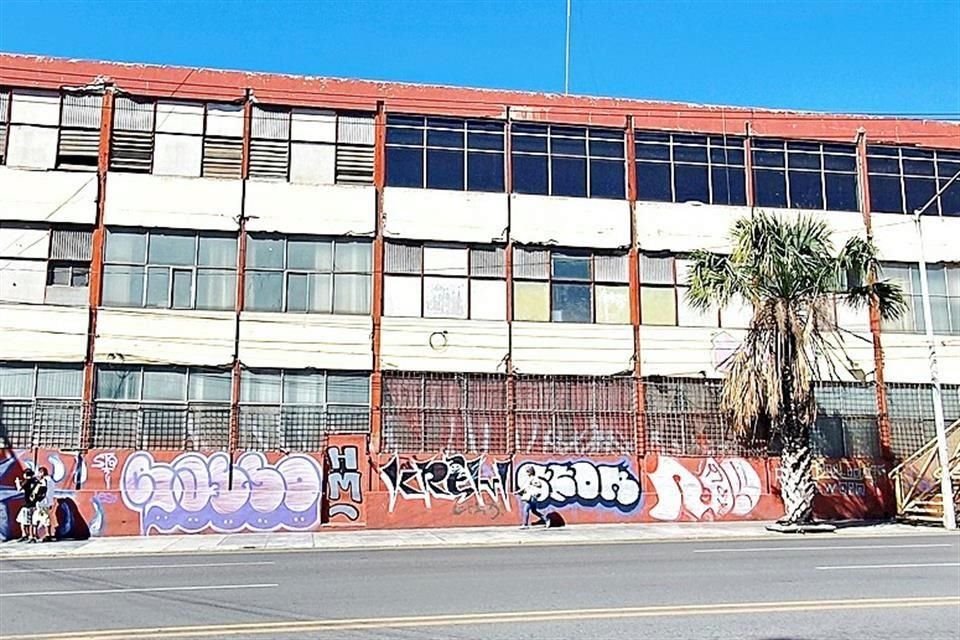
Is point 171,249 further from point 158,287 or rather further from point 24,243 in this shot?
point 24,243

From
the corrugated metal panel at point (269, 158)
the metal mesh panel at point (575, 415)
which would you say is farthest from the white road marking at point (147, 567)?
the corrugated metal panel at point (269, 158)

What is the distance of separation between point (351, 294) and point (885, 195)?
16.3 meters

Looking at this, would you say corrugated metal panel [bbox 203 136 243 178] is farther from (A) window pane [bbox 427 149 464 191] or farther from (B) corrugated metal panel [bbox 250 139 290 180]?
(A) window pane [bbox 427 149 464 191]

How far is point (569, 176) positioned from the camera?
2562 centimetres

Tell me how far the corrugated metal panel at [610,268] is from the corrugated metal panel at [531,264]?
143cm

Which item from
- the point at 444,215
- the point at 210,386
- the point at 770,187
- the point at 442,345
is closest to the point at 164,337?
the point at 210,386

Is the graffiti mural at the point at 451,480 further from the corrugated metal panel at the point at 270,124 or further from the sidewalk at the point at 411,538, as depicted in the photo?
the corrugated metal panel at the point at 270,124

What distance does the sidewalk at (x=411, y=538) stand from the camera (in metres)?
18.3

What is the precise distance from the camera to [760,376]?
818 inches

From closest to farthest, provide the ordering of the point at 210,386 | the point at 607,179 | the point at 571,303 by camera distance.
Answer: the point at 210,386
the point at 571,303
the point at 607,179

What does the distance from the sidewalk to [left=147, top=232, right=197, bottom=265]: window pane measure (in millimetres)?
7025

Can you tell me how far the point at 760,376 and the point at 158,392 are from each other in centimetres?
1460

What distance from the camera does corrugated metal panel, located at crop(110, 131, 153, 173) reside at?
23500mm

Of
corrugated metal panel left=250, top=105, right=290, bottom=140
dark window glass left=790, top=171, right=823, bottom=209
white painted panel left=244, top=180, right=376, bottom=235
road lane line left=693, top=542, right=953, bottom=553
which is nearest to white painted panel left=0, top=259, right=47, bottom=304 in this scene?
white painted panel left=244, top=180, right=376, bottom=235
